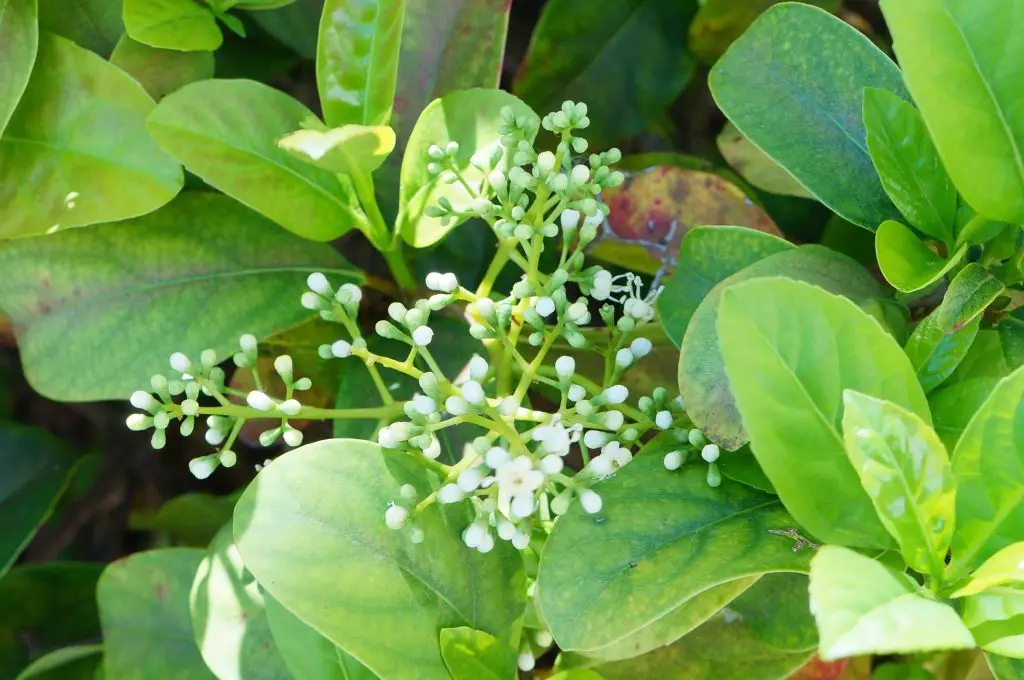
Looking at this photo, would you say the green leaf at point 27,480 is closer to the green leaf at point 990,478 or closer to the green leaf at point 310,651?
the green leaf at point 310,651

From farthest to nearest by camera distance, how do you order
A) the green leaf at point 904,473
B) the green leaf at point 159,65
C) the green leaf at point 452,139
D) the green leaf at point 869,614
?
the green leaf at point 159,65
the green leaf at point 452,139
the green leaf at point 904,473
the green leaf at point 869,614

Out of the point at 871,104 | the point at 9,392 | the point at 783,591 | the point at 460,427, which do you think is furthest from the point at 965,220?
the point at 9,392

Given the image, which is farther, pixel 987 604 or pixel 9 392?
pixel 9 392

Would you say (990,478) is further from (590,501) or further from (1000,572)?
(590,501)

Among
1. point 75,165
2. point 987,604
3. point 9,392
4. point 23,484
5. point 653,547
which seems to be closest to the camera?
point 987,604

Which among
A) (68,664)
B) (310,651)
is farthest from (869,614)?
(68,664)

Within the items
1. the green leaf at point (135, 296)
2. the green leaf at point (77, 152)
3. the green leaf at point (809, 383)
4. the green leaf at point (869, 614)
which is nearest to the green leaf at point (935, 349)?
the green leaf at point (809, 383)

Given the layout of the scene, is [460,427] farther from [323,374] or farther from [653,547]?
[653,547]

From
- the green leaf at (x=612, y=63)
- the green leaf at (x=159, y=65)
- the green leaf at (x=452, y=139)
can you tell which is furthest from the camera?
the green leaf at (x=612, y=63)
